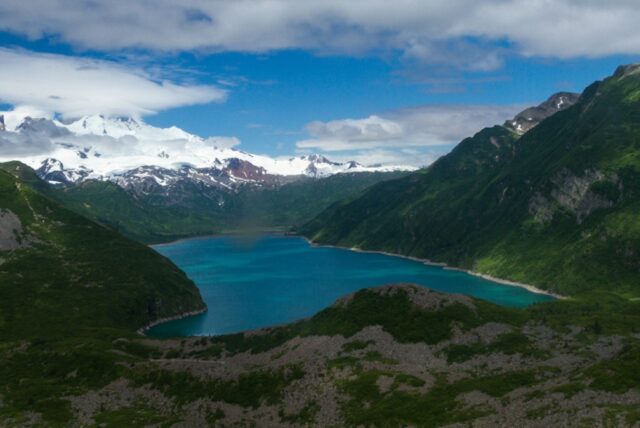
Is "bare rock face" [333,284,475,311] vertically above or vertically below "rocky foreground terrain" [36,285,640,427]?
above

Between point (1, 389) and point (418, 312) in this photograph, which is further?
point (418, 312)

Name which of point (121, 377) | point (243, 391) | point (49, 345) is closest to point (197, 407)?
point (243, 391)

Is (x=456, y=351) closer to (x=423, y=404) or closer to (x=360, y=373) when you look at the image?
(x=360, y=373)

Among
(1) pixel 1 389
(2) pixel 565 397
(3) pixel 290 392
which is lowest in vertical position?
(1) pixel 1 389

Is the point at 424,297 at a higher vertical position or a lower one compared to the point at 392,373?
higher

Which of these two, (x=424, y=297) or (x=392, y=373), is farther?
(x=424, y=297)

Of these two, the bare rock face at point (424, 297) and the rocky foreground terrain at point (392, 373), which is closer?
the rocky foreground terrain at point (392, 373)

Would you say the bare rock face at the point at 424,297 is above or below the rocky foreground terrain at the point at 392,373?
above

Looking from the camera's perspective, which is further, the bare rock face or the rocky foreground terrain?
the bare rock face
